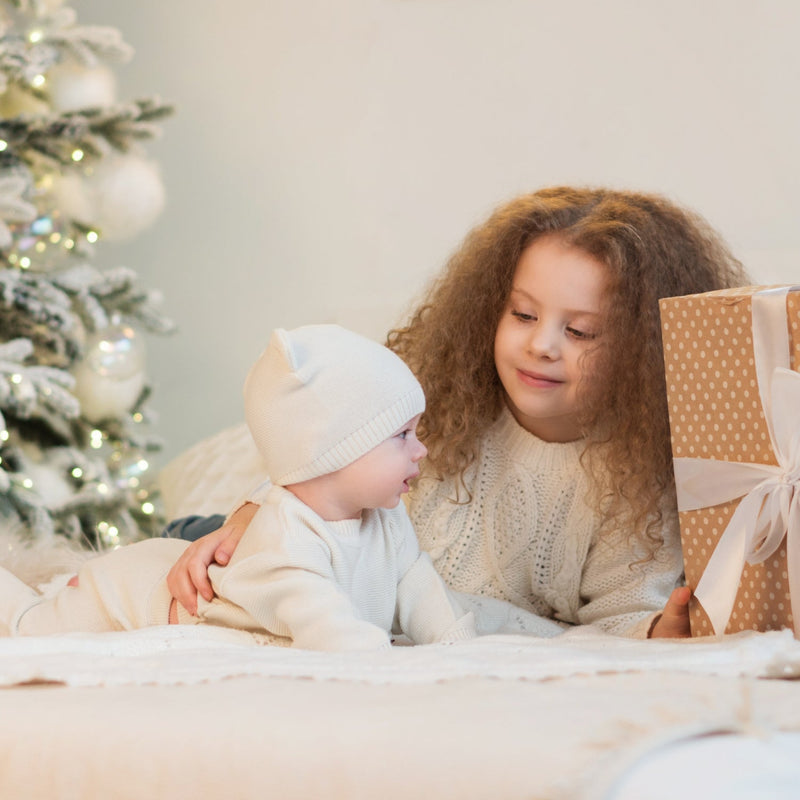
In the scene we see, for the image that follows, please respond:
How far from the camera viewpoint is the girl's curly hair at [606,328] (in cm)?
140

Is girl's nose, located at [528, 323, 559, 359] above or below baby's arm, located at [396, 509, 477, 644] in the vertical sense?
above

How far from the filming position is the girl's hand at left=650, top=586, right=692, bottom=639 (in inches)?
46.4

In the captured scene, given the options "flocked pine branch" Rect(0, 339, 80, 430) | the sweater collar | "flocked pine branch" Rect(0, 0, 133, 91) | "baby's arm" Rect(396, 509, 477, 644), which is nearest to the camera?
"baby's arm" Rect(396, 509, 477, 644)

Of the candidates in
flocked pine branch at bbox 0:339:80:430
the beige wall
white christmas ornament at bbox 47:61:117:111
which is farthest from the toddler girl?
white christmas ornament at bbox 47:61:117:111

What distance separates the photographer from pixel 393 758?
677 millimetres

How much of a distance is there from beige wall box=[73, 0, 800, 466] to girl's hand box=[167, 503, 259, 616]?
0.85 meters

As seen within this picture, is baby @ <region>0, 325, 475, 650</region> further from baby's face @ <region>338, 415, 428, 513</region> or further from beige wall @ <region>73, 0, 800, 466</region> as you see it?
beige wall @ <region>73, 0, 800, 466</region>

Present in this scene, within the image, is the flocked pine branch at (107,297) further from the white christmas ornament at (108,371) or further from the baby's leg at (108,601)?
the baby's leg at (108,601)

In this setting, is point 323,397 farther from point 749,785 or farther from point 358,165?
point 358,165

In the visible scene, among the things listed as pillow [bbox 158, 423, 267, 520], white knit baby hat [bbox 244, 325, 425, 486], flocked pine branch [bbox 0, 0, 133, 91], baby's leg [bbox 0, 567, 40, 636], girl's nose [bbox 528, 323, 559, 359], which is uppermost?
flocked pine branch [bbox 0, 0, 133, 91]

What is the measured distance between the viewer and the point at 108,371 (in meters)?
2.52

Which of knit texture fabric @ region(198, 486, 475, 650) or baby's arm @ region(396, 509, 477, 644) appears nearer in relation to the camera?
knit texture fabric @ region(198, 486, 475, 650)

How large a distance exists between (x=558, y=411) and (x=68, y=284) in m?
1.49

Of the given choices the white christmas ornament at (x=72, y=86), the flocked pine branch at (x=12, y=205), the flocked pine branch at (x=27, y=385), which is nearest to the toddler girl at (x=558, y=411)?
the flocked pine branch at (x=27, y=385)
